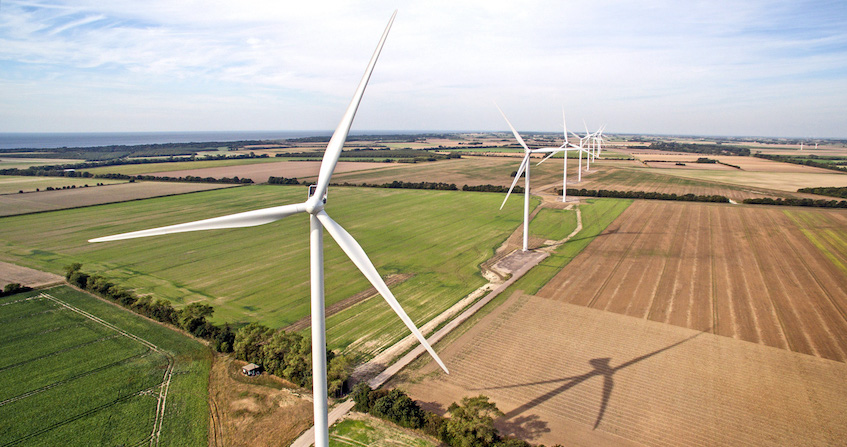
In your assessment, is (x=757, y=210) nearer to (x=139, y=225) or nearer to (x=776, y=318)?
(x=776, y=318)

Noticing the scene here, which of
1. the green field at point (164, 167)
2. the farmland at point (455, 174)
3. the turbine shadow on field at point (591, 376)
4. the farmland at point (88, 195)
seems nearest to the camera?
the turbine shadow on field at point (591, 376)

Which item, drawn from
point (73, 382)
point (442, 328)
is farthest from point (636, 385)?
point (73, 382)

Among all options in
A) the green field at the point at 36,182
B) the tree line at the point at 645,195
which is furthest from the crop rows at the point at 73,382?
the green field at the point at 36,182

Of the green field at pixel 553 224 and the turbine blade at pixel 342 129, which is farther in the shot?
the green field at pixel 553 224

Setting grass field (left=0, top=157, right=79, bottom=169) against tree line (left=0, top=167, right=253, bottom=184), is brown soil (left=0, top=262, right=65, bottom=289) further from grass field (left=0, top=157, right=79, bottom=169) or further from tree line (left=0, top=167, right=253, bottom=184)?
grass field (left=0, top=157, right=79, bottom=169)

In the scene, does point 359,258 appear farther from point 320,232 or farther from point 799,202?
point 799,202

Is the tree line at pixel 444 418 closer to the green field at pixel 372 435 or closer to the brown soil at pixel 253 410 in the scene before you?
the green field at pixel 372 435
